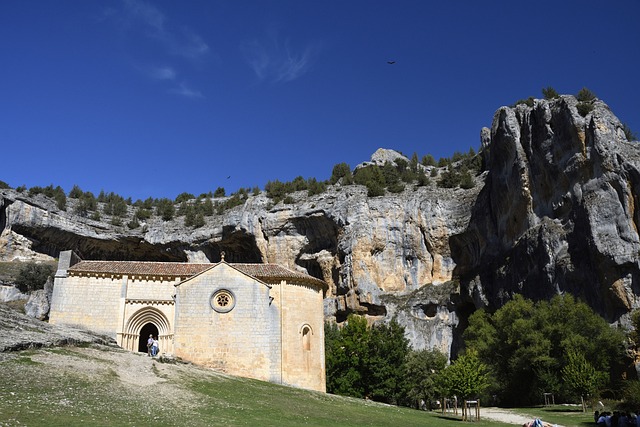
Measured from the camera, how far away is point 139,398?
19.5 meters

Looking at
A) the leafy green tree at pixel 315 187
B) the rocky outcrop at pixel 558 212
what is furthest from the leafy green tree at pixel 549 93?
the leafy green tree at pixel 315 187

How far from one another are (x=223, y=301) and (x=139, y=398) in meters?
16.8

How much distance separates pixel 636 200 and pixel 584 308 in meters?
9.95

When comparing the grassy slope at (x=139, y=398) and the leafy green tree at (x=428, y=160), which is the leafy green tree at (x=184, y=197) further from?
the grassy slope at (x=139, y=398)

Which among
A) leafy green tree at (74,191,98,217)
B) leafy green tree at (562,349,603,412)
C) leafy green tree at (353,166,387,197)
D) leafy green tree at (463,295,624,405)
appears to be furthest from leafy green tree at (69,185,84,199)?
leafy green tree at (562,349,603,412)

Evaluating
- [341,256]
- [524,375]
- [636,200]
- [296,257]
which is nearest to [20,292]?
[296,257]

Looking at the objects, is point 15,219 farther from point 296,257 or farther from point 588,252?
point 588,252

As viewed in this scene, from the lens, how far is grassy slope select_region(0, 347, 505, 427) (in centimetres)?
1553

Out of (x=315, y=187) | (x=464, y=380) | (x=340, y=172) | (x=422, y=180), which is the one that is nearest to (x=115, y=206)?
(x=315, y=187)

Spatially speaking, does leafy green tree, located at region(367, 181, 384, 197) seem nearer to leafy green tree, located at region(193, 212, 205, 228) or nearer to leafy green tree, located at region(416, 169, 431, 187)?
leafy green tree, located at region(416, 169, 431, 187)

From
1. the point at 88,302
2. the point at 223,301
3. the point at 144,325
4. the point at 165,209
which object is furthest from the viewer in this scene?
the point at 165,209

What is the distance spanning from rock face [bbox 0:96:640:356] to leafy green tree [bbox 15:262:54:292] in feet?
20.2

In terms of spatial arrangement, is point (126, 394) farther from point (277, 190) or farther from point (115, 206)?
point (115, 206)

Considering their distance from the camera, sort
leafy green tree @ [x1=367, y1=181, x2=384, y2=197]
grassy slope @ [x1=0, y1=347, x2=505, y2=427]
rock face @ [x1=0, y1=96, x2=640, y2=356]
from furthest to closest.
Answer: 1. leafy green tree @ [x1=367, y1=181, x2=384, y2=197]
2. rock face @ [x1=0, y1=96, x2=640, y2=356]
3. grassy slope @ [x1=0, y1=347, x2=505, y2=427]
